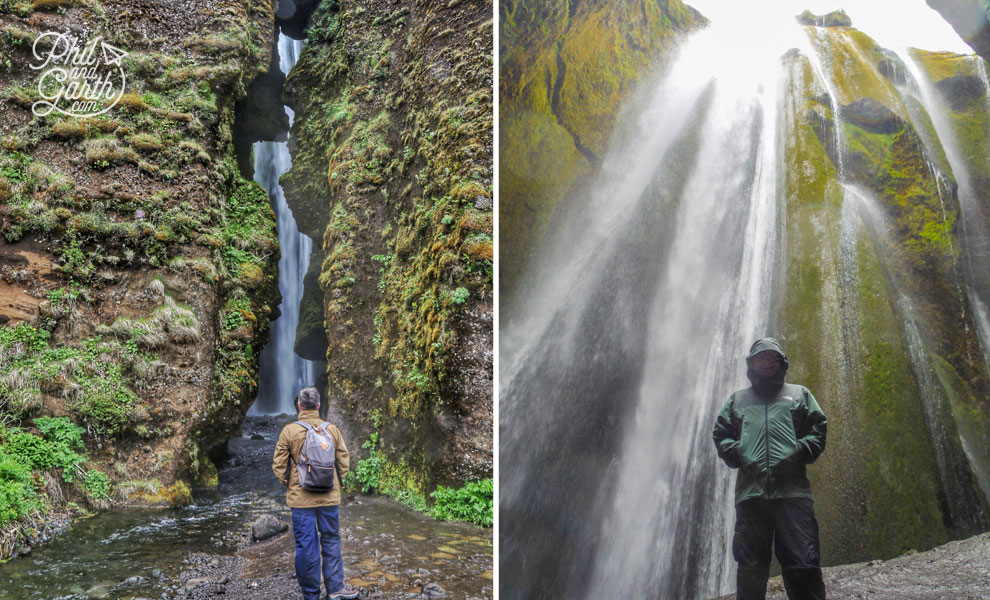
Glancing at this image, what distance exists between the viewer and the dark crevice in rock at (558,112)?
95.1 inches

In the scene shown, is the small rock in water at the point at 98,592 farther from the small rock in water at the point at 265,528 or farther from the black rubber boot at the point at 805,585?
the black rubber boot at the point at 805,585

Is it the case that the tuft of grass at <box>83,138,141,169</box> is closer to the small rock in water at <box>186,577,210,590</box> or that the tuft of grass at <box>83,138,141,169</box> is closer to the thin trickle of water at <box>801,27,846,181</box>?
the small rock in water at <box>186,577,210,590</box>

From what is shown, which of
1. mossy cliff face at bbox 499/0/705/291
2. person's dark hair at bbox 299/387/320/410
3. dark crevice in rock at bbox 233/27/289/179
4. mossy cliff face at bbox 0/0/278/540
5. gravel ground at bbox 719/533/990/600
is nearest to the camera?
gravel ground at bbox 719/533/990/600

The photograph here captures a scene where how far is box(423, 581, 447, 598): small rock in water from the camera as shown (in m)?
3.05

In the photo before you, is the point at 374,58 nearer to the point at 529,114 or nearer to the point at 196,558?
the point at 529,114

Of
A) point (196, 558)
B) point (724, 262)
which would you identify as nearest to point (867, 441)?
point (724, 262)

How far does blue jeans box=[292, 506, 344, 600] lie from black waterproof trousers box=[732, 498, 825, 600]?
1.83 m

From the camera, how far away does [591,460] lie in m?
2.10

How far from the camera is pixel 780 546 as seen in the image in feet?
5.97

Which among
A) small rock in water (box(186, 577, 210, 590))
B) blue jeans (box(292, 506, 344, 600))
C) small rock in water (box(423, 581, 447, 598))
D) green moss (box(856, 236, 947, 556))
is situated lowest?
small rock in water (box(186, 577, 210, 590))

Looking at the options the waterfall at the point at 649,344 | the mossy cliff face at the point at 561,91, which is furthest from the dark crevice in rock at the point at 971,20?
the mossy cliff face at the point at 561,91

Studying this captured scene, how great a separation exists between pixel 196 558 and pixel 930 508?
448 cm

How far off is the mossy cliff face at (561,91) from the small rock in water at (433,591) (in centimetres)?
194

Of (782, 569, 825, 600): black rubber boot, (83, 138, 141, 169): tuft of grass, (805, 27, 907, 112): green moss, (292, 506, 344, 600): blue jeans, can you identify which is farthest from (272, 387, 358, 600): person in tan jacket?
(83, 138, 141, 169): tuft of grass
